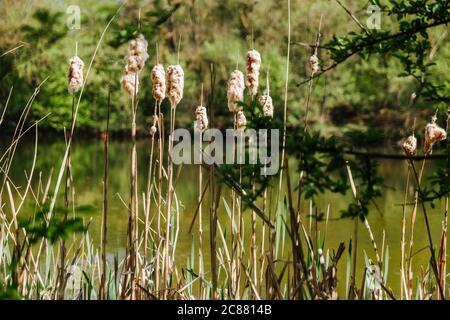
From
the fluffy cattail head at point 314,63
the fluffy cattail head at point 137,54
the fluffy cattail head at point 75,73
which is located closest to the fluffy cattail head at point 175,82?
the fluffy cattail head at point 137,54

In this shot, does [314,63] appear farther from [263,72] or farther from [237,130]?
[263,72]

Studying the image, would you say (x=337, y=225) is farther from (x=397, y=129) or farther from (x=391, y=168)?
(x=397, y=129)

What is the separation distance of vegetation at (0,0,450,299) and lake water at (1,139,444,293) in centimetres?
21

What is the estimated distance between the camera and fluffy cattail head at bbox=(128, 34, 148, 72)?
1.79 meters

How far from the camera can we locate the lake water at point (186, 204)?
24.3 feet

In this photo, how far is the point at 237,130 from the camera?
192cm

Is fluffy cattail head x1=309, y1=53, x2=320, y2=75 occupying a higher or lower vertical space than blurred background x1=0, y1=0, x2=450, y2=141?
lower

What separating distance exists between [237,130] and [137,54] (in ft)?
1.06

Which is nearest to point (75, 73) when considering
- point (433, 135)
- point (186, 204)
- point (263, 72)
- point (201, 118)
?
point (201, 118)

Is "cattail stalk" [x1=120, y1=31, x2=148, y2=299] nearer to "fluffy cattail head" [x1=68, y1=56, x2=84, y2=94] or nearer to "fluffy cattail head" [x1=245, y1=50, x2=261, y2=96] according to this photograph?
"fluffy cattail head" [x1=68, y1=56, x2=84, y2=94]

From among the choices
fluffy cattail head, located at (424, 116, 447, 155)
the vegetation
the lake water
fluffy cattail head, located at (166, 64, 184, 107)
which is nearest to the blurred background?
the vegetation

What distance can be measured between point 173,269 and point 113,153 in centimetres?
1687

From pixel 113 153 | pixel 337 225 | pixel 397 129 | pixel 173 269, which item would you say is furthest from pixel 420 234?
pixel 397 129
